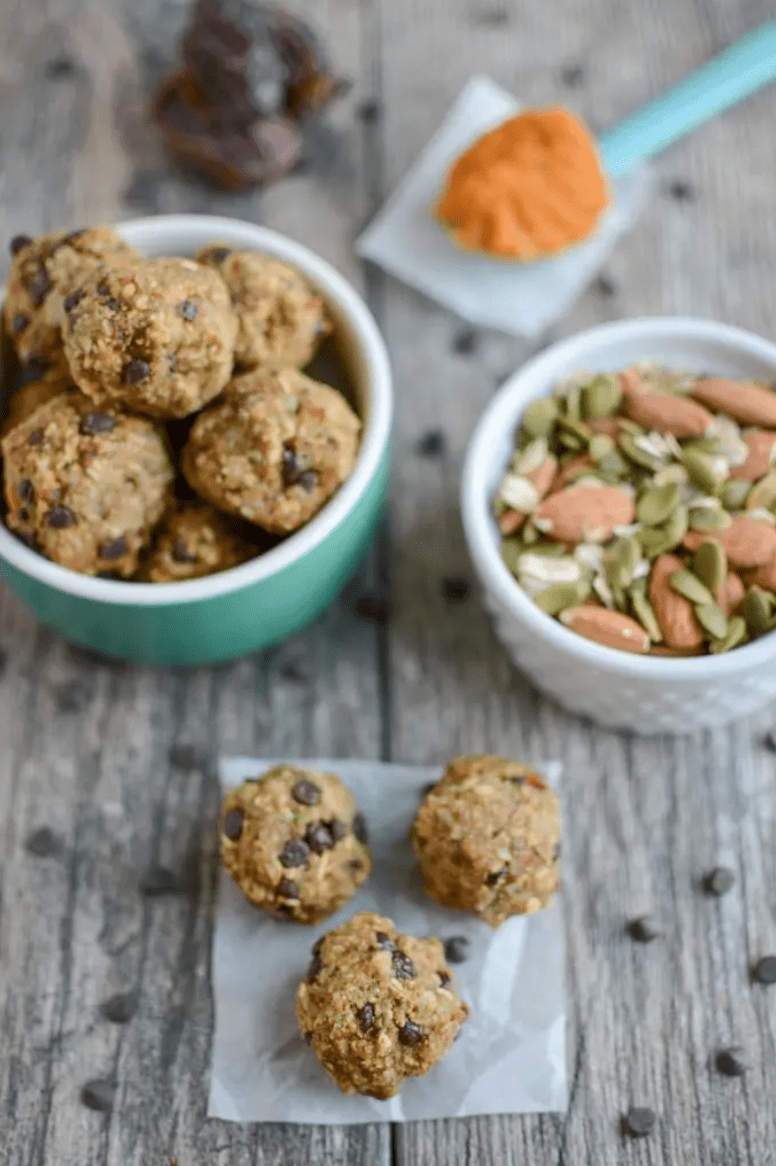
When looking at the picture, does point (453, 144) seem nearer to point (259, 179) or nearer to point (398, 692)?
point (259, 179)

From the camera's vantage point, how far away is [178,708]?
151cm

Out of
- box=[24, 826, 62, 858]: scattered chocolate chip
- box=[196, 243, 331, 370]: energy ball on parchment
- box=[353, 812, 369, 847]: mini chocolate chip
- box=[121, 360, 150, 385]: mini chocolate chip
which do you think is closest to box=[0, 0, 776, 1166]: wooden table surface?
box=[24, 826, 62, 858]: scattered chocolate chip

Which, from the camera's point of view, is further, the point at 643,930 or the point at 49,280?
the point at 643,930

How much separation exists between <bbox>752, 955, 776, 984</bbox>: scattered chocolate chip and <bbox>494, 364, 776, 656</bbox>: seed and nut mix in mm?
324

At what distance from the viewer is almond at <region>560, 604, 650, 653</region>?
4.39ft

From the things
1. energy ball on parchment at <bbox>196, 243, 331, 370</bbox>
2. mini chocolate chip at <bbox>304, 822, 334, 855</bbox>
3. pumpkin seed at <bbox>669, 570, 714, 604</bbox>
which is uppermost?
energy ball on parchment at <bbox>196, 243, 331, 370</bbox>

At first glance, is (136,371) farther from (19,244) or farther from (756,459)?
(756,459)

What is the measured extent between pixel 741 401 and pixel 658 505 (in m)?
0.14

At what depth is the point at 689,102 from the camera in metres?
1.70

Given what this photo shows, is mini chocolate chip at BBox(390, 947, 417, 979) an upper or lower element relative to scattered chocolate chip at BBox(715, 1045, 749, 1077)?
upper

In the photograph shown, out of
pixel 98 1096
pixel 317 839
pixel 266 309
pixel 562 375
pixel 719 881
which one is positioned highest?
pixel 266 309

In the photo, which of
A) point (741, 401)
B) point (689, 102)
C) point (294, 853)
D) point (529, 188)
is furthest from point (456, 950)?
point (689, 102)

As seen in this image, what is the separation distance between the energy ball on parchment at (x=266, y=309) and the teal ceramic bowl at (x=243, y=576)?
0.05m

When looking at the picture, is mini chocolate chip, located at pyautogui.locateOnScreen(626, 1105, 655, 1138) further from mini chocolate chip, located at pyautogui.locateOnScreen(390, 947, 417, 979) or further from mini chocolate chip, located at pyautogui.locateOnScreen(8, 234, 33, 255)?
mini chocolate chip, located at pyautogui.locateOnScreen(8, 234, 33, 255)
